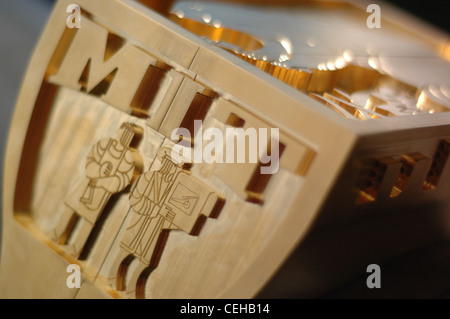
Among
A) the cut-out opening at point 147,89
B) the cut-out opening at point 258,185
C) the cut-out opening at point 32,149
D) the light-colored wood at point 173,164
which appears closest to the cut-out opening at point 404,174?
the light-colored wood at point 173,164

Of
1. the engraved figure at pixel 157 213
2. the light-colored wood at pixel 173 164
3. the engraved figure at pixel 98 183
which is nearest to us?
the light-colored wood at pixel 173 164

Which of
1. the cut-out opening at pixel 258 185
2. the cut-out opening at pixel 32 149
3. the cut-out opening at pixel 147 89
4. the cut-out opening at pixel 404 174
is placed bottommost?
the cut-out opening at pixel 32 149

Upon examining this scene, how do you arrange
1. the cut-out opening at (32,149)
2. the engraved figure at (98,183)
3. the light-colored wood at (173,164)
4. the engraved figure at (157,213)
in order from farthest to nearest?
the cut-out opening at (32,149), the engraved figure at (98,183), the engraved figure at (157,213), the light-colored wood at (173,164)

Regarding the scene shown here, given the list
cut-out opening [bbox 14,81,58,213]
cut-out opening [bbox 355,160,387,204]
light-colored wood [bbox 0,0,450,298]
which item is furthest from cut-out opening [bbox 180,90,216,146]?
cut-out opening [bbox 14,81,58,213]

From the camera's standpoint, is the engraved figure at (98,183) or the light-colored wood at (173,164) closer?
the light-colored wood at (173,164)

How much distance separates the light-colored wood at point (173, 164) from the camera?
1.09 m

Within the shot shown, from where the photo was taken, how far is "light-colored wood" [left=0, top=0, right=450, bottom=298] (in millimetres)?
1089

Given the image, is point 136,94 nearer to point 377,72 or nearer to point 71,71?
point 71,71

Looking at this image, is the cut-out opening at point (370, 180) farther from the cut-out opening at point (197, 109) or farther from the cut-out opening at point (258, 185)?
the cut-out opening at point (197, 109)

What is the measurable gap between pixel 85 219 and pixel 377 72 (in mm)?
1036

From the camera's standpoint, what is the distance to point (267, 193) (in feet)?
3.70

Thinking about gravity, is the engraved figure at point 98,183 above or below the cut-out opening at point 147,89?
below

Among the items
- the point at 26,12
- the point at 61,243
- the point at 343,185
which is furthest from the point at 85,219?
the point at 26,12

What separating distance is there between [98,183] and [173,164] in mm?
249
